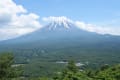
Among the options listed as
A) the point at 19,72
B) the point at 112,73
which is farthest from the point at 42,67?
the point at 112,73

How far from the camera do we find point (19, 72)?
3005 centimetres

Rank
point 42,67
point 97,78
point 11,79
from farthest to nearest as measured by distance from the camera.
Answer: point 42,67 < point 11,79 < point 97,78

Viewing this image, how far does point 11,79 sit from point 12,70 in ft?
2.92

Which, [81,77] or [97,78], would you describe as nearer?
[81,77]

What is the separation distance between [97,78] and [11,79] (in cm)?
1125

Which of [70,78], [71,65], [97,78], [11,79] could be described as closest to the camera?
[70,78]

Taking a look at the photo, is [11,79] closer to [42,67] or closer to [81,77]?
[81,77]

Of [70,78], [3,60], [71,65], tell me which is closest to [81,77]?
[70,78]

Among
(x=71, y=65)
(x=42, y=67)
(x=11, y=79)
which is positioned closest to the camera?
(x=71, y=65)

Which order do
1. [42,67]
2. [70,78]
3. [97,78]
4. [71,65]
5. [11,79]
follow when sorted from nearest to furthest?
[70,78], [97,78], [71,65], [11,79], [42,67]

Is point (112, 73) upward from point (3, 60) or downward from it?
downward

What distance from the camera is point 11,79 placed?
29469mm

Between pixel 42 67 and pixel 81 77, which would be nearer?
pixel 81 77

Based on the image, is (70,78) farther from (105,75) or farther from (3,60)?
(3,60)
